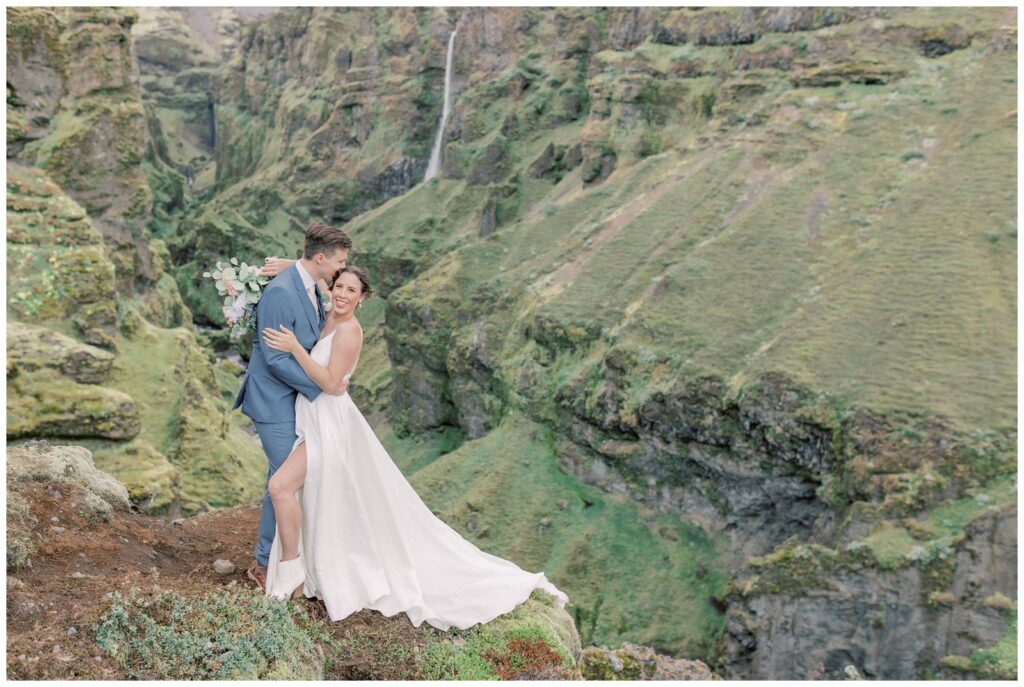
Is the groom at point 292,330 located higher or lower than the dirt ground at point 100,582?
higher

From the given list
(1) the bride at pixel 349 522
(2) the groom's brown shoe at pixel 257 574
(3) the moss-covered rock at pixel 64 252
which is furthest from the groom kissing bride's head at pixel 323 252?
(3) the moss-covered rock at pixel 64 252

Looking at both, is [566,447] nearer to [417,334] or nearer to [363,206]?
[417,334]

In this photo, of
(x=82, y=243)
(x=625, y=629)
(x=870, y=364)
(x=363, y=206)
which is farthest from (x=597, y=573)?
(x=363, y=206)

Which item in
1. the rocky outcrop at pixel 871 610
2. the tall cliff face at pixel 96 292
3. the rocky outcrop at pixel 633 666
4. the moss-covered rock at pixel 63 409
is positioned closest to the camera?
the rocky outcrop at pixel 633 666

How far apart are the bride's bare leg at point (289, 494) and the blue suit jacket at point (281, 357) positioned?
43 centimetres

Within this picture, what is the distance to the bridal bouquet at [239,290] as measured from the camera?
10180 mm

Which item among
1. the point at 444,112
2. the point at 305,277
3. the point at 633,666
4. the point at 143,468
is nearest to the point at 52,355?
the point at 143,468

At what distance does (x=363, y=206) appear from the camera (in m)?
123

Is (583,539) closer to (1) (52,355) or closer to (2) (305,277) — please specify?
(1) (52,355)

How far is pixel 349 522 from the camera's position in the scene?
10180mm

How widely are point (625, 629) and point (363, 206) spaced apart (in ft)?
303

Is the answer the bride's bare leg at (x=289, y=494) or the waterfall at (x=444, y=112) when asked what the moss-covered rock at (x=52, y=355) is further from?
the waterfall at (x=444, y=112)

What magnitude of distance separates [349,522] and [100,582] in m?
2.66

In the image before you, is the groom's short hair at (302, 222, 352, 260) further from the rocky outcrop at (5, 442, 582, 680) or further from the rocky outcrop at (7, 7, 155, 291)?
the rocky outcrop at (7, 7, 155, 291)
